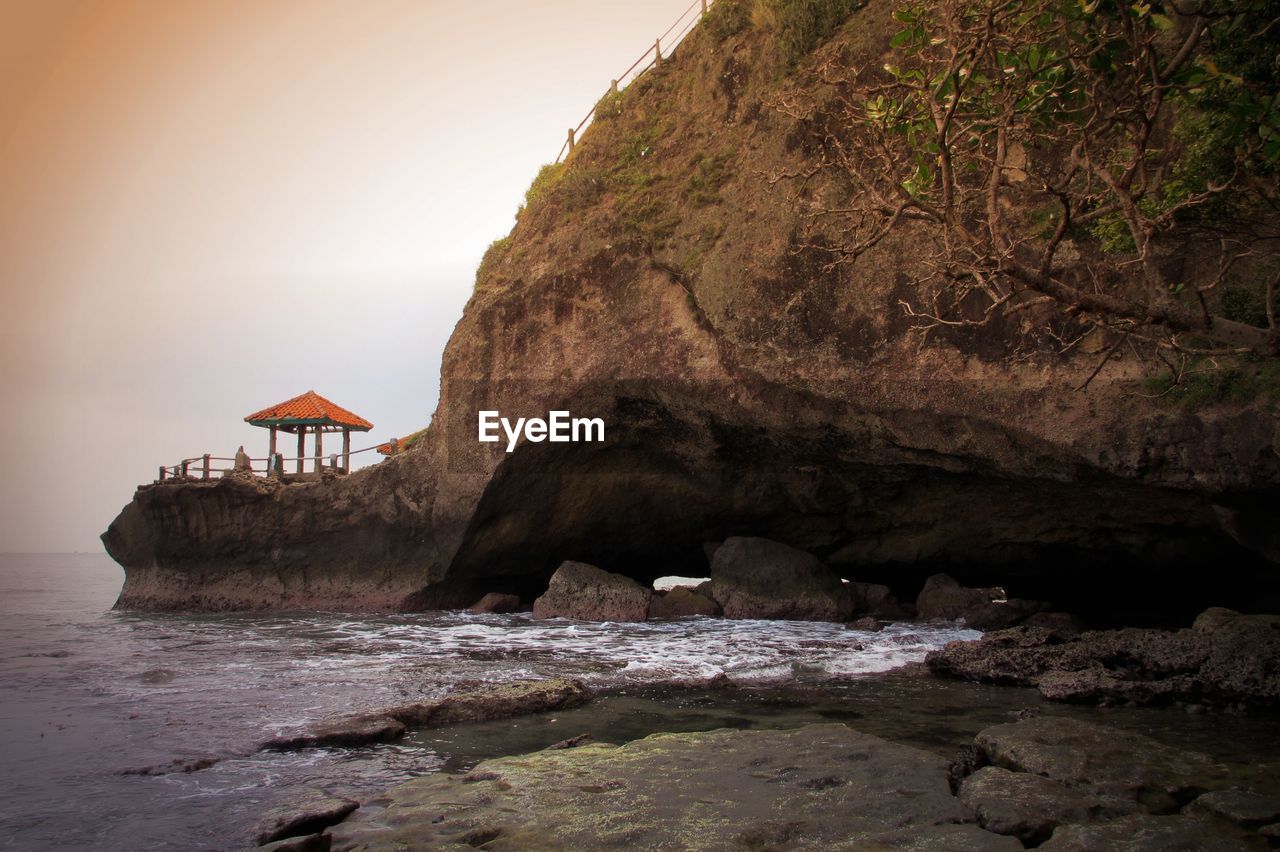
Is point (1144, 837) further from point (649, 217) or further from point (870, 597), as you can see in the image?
point (649, 217)

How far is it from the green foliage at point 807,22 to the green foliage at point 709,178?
2306mm

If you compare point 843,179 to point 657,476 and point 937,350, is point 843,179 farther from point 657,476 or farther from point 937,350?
point 657,476

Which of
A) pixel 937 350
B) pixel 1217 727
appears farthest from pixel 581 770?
pixel 937 350

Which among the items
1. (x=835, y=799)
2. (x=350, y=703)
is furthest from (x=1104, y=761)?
(x=350, y=703)

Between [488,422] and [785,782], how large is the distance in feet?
50.3

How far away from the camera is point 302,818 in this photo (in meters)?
5.34

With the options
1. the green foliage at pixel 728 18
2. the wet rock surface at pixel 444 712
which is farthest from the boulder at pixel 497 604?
the green foliage at pixel 728 18

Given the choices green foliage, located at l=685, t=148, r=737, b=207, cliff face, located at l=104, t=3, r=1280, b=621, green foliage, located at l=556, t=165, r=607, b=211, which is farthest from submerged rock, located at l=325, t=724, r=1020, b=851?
green foliage, located at l=556, t=165, r=607, b=211

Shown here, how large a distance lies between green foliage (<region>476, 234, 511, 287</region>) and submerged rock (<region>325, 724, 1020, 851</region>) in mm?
16891

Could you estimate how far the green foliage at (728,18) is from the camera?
19.5 m

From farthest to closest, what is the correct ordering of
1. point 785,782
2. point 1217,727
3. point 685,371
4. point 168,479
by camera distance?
point 168,479 → point 685,371 → point 1217,727 → point 785,782

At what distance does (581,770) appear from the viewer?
20.4 feet

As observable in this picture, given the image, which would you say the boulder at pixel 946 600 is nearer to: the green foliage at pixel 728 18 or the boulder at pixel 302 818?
the green foliage at pixel 728 18

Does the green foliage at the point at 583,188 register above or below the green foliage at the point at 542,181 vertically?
below
